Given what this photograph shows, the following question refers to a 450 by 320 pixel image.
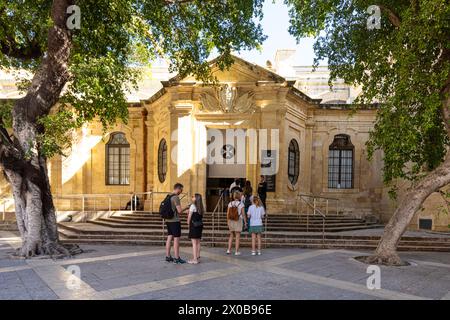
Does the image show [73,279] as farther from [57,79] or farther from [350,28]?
[350,28]

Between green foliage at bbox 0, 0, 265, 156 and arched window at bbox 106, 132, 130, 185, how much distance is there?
697 centimetres

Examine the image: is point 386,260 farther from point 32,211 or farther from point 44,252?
point 32,211

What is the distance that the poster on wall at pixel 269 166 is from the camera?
47.4 ft

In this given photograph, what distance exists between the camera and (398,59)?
8.12 metres

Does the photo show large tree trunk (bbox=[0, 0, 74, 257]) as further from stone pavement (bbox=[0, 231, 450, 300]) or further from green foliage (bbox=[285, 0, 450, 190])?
green foliage (bbox=[285, 0, 450, 190])

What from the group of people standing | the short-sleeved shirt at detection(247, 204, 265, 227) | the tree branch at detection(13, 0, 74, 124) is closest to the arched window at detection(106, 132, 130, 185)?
the group of people standing

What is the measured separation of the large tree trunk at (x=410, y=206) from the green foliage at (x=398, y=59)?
0.60 m

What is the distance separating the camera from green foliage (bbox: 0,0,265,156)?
8.27 metres

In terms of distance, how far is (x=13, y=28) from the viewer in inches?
373

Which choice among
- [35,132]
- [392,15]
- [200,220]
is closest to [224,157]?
[200,220]

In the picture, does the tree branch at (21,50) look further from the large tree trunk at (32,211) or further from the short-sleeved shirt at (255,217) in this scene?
the short-sleeved shirt at (255,217)

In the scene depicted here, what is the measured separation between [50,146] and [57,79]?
1.84m

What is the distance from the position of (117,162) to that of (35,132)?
984 cm
